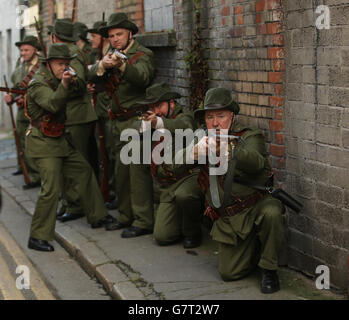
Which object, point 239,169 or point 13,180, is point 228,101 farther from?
point 13,180

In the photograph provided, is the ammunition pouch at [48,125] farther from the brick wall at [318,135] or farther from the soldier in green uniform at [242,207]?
the brick wall at [318,135]

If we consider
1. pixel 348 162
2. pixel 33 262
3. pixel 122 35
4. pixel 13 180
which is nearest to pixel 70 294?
pixel 33 262

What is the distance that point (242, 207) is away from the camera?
5941 millimetres

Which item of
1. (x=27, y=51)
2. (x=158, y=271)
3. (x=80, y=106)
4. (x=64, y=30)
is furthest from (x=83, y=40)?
(x=158, y=271)

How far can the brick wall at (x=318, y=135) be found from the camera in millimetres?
5434

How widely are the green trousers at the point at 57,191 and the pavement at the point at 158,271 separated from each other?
9.7 inches

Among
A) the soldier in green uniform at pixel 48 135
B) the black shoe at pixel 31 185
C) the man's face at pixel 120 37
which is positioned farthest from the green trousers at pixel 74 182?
the black shoe at pixel 31 185

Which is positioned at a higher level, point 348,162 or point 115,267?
point 348,162

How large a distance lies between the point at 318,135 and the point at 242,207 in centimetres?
84

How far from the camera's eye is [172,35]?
8.53 metres

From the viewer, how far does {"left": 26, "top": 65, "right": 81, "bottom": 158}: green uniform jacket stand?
759cm

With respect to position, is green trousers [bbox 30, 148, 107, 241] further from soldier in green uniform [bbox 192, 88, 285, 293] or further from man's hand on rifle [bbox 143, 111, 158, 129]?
soldier in green uniform [bbox 192, 88, 285, 293]

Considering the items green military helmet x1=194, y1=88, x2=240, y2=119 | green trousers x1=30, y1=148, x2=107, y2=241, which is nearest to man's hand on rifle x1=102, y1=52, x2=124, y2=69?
green trousers x1=30, y1=148, x2=107, y2=241
